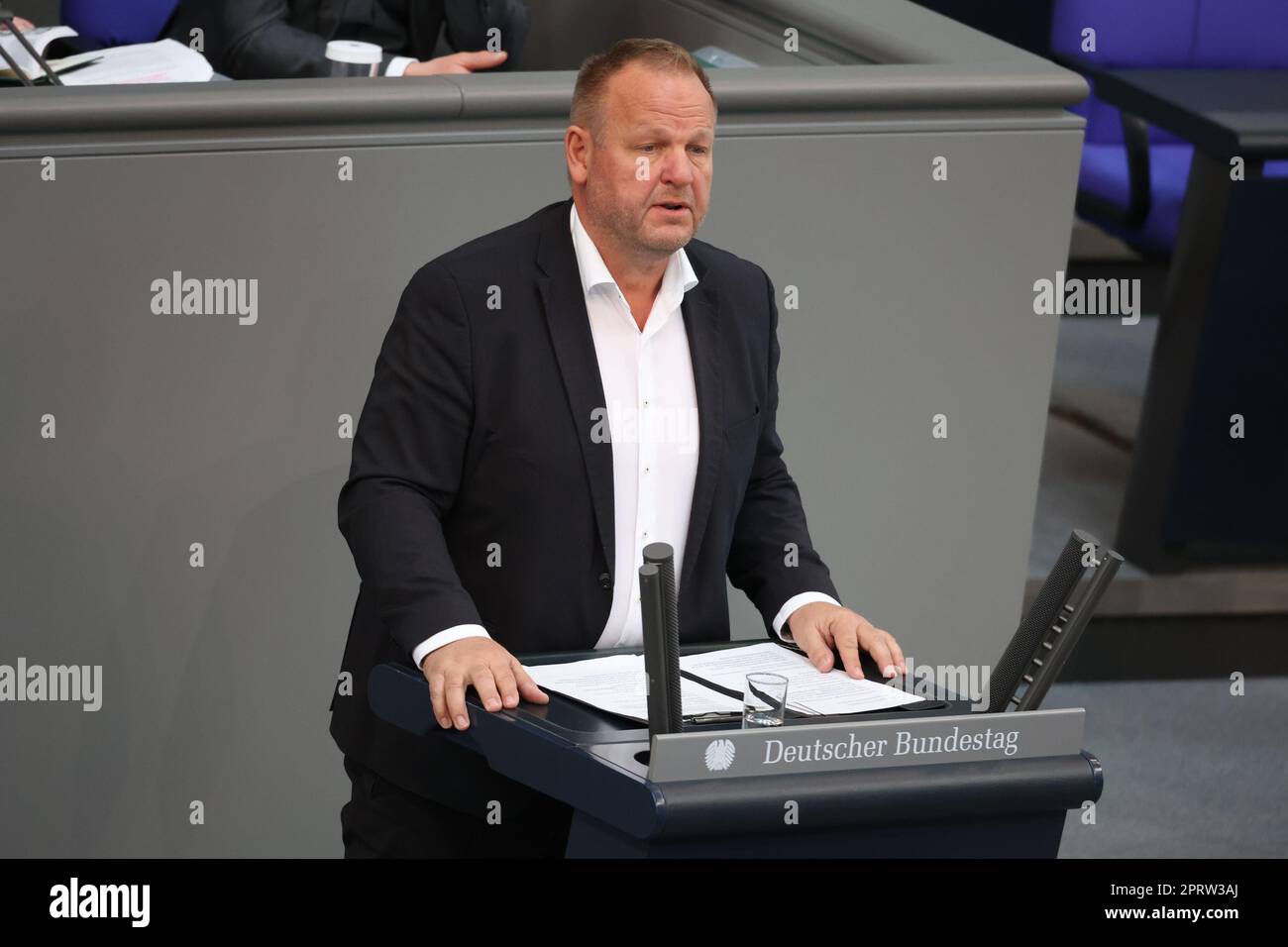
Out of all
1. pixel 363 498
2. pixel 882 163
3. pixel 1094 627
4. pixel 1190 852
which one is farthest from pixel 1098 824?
pixel 363 498

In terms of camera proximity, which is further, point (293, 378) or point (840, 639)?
point (293, 378)

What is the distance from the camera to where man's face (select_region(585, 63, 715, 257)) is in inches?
80.4

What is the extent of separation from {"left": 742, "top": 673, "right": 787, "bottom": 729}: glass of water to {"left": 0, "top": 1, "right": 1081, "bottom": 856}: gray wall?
1.18 meters

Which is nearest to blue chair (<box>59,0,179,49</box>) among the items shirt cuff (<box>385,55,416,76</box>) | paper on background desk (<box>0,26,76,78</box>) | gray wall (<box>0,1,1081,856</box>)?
paper on background desk (<box>0,26,76,78</box>)

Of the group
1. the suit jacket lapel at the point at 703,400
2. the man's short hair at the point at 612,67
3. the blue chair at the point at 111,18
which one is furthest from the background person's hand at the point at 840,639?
the blue chair at the point at 111,18

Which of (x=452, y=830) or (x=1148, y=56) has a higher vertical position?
(x=1148, y=56)

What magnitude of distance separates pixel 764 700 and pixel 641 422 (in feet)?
1.51

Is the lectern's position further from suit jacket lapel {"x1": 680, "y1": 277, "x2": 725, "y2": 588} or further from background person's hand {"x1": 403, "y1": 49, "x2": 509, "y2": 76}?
background person's hand {"x1": 403, "y1": 49, "x2": 509, "y2": 76}

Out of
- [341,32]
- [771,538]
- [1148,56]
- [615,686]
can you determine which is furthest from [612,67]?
[1148,56]

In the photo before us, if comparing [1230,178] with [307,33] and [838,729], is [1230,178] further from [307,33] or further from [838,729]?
[838,729]

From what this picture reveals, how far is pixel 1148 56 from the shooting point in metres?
5.00

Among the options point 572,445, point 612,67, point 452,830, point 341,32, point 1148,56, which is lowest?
point 452,830

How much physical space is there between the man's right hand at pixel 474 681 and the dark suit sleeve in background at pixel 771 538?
0.43m

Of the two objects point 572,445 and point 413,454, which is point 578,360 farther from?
point 413,454
